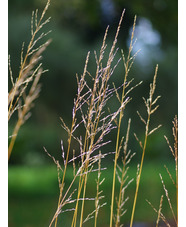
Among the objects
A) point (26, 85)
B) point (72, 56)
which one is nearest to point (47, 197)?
point (72, 56)

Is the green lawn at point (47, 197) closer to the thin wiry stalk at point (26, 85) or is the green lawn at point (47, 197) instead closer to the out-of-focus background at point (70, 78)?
the out-of-focus background at point (70, 78)

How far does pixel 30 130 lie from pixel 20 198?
2.15 m

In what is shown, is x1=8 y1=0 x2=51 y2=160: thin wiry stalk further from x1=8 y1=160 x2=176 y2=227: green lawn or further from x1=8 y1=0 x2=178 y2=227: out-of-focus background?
x1=8 y1=0 x2=178 y2=227: out-of-focus background

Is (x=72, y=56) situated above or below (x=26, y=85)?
above

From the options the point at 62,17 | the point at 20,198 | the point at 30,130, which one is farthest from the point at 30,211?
the point at 62,17

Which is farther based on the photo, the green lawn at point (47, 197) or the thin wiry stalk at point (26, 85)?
the green lawn at point (47, 197)

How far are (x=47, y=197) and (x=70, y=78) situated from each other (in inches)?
115

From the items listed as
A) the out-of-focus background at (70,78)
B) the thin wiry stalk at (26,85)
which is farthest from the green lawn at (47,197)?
the thin wiry stalk at (26,85)

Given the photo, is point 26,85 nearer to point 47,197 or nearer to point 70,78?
point 47,197

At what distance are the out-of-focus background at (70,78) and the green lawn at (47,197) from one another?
0.02 meters

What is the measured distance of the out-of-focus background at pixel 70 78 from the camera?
23.7ft

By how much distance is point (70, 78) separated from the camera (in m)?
8.74
